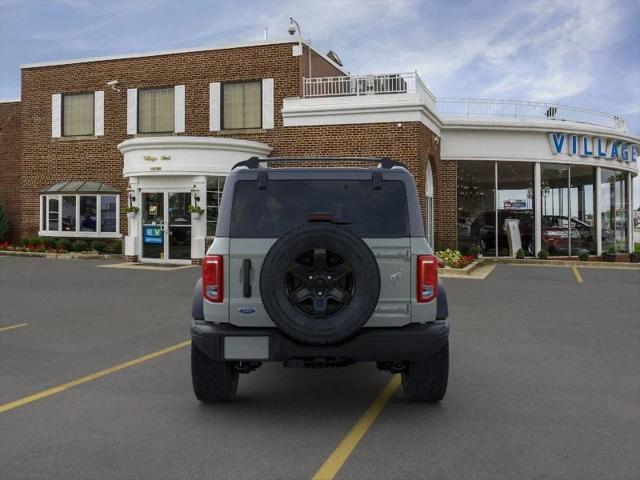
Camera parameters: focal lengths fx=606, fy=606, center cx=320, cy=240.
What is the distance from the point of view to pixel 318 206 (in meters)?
4.92

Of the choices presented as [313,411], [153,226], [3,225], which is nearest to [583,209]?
[153,226]

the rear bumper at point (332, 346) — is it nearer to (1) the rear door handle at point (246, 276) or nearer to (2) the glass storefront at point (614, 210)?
(1) the rear door handle at point (246, 276)

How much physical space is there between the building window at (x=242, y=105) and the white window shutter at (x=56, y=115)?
24.1 ft

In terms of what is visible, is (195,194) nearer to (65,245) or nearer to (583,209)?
(65,245)

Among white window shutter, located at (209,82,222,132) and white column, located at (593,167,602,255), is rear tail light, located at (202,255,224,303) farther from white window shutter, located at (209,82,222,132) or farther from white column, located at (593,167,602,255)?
white column, located at (593,167,602,255)

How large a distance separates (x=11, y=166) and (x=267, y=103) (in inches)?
505

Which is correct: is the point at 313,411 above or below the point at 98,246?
below

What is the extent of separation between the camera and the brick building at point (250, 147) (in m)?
19.8

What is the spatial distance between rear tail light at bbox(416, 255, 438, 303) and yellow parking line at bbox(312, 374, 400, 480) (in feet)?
3.54

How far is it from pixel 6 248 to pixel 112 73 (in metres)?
7.99

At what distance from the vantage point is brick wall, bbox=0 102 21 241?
2628cm

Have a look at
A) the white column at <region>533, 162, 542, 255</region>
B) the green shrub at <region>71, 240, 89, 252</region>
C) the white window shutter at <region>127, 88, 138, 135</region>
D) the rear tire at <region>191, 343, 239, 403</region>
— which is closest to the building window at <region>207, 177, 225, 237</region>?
the white window shutter at <region>127, 88, 138, 135</region>

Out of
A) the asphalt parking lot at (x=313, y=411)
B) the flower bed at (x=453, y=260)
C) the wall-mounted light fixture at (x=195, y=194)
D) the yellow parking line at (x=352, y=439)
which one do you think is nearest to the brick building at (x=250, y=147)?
the wall-mounted light fixture at (x=195, y=194)

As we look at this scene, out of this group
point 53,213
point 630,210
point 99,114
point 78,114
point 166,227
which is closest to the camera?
point 166,227
